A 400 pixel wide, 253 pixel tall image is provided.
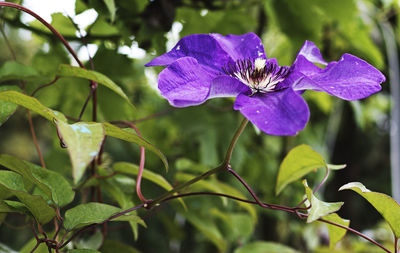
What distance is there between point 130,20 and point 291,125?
1.23ft

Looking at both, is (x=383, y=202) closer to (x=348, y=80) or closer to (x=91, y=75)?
(x=348, y=80)

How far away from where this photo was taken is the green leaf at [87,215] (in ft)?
1.07

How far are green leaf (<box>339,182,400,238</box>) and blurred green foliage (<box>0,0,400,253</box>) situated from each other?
0.59ft

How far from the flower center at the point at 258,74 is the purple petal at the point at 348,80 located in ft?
0.10

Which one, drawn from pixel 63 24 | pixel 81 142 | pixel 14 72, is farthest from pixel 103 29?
pixel 81 142

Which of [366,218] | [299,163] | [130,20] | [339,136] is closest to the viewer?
[299,163]

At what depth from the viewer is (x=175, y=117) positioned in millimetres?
849

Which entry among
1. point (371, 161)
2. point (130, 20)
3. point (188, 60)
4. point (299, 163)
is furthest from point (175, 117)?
point (371, 161)

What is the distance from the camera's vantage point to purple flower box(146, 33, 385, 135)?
249 mm

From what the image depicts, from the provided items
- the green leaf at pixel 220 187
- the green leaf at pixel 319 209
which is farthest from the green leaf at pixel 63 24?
the green leaf at pixel 319 209

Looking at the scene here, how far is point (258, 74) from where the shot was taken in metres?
0.31

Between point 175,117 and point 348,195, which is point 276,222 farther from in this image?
point 348,195

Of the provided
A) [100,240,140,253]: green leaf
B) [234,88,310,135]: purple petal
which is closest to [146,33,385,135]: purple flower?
[234,88,310,135]: purple petal

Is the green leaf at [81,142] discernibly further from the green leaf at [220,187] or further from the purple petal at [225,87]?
the green leaf at [220,187]
